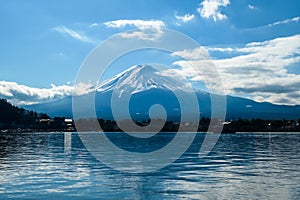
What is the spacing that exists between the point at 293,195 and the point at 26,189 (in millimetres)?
12909

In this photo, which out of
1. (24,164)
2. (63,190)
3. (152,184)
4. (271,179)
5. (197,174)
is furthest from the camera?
(24,164)

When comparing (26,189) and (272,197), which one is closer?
(272,197)

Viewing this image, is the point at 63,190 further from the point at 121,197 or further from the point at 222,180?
the point at 222,180

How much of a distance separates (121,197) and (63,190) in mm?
3335

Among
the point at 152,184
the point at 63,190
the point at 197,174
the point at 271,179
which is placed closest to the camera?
the point at 63,190

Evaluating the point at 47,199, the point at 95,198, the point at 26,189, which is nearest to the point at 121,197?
the point at 95,198

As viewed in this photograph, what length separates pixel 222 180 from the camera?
25.0 m

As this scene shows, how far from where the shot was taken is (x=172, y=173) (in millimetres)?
28484

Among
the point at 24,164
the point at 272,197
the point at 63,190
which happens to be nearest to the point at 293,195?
the point at 272,197

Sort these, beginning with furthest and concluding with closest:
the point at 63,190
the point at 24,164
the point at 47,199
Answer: the point at 24,164 → the point at 63,190 → the point at 47,199

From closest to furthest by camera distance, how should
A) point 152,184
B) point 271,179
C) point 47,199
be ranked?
point 47,199 → point 152,184 → point 271,179

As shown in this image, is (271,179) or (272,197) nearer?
(272,197)

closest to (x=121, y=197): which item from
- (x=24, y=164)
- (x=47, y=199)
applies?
(x=47, y=199)

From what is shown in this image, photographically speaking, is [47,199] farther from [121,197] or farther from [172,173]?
[172,173]
